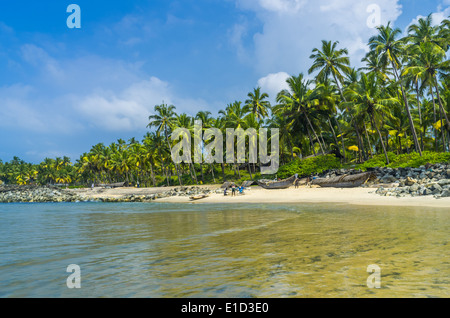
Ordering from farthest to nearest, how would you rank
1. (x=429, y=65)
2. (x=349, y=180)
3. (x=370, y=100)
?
1. (x=370, y=100)
2. (x=429, y=65)
3. (x=349, y=180)

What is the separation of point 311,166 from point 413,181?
49.0ft

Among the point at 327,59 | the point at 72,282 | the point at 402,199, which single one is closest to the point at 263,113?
the point at 327,59

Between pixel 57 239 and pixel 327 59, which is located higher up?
pixel 327 59

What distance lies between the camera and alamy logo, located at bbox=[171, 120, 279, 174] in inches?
1858

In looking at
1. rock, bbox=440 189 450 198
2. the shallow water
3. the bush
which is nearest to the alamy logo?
the bush

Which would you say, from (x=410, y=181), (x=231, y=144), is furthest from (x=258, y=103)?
(x=410, y=181)

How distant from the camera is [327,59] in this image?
4009 centimetres

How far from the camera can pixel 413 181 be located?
2103 cm

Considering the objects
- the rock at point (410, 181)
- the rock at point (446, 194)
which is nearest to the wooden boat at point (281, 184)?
the rock at point (410, 181)

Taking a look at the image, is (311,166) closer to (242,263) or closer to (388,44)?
(388,44)

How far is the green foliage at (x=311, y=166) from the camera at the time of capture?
35.0m
